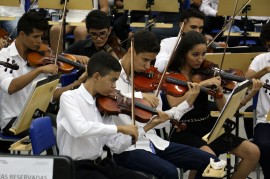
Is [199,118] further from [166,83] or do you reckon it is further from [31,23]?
[31,23]

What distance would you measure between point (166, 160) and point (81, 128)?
82 cm

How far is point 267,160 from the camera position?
4.00 meters

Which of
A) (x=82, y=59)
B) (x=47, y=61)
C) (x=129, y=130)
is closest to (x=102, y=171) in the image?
(x=129, y=130)

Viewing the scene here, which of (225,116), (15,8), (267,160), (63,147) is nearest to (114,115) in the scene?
(63,147)

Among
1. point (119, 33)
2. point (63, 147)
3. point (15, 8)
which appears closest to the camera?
point (63, 147)

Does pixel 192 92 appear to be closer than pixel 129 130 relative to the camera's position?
No

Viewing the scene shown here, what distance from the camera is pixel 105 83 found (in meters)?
3.14

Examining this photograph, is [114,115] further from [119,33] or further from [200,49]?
[119,33]

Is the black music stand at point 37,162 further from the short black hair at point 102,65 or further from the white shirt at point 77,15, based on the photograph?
the white shirt at point 77,15

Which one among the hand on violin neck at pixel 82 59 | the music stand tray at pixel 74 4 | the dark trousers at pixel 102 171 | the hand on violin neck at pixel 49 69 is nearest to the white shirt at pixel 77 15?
the music stand tray at pixel 74 4

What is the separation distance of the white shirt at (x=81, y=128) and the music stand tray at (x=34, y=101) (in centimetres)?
33

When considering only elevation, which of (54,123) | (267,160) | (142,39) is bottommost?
(267,160)

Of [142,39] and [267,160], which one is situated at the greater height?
[142,39]

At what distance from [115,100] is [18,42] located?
1.17m
